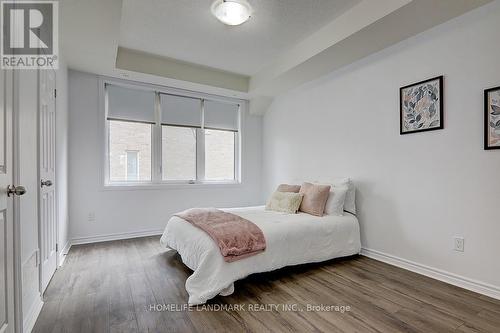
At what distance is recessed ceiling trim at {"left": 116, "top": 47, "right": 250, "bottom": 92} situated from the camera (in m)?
3.52

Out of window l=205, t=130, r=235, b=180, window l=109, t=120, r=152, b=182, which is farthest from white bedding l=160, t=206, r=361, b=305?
window l=205, t=130, r=235, b=180

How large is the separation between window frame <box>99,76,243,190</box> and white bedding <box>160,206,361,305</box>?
136 centimetres

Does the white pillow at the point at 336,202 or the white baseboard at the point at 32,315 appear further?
the white pillow at the point at 336,202

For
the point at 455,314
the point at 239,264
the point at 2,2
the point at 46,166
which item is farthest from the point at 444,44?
the point at 46,166

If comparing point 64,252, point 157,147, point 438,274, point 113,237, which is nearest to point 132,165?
point 157,147

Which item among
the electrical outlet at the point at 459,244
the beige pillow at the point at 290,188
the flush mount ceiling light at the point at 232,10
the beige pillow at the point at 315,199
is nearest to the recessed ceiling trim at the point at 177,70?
the flush mount ceiling light at the point at 232,10

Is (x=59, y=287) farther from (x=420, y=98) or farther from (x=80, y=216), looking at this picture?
(x=420, y=98)

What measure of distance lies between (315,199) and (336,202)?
0.87 feet

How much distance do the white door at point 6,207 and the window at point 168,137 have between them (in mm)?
2673

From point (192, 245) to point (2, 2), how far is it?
206 centimetres

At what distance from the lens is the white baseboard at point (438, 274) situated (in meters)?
2.20

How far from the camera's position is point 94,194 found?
374 cm

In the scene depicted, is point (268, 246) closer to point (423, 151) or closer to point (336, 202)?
point (336, 202)

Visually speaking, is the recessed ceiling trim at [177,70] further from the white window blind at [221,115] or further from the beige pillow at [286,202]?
the beige pillow at [286,202]
